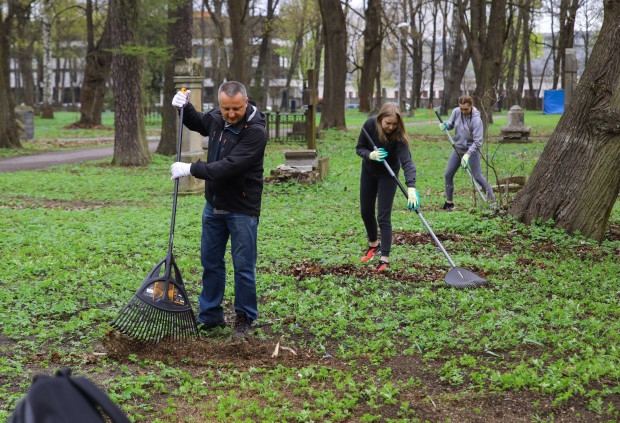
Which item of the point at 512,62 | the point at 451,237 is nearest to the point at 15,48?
the point at 512,62

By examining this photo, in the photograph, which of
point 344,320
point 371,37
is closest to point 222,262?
point 344,320

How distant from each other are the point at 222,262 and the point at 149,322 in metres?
0.85

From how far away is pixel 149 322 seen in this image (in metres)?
5.32

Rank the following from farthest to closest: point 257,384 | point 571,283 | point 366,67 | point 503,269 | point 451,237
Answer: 1. point 366,67
2. point 451,237
3. point 503,269
4. point 571,283
5. point 257,384

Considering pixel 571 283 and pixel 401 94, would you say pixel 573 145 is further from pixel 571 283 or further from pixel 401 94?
pixel 401 94

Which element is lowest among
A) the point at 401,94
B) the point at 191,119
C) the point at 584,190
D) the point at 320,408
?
the point at 320,408

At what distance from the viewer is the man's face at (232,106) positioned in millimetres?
5469

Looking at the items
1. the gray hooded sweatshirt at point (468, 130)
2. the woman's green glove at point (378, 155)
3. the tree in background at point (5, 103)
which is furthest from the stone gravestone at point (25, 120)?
the woman's green glove at point (378, 155)

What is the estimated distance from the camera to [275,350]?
5.38 m

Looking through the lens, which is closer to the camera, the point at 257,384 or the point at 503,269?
the point at 257,384

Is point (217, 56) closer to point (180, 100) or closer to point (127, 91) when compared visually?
point (127, 91)

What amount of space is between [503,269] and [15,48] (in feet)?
143

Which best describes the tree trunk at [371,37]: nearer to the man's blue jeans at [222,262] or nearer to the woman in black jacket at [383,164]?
the woman in black jacket at [383,164]

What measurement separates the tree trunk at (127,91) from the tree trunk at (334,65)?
922cm
